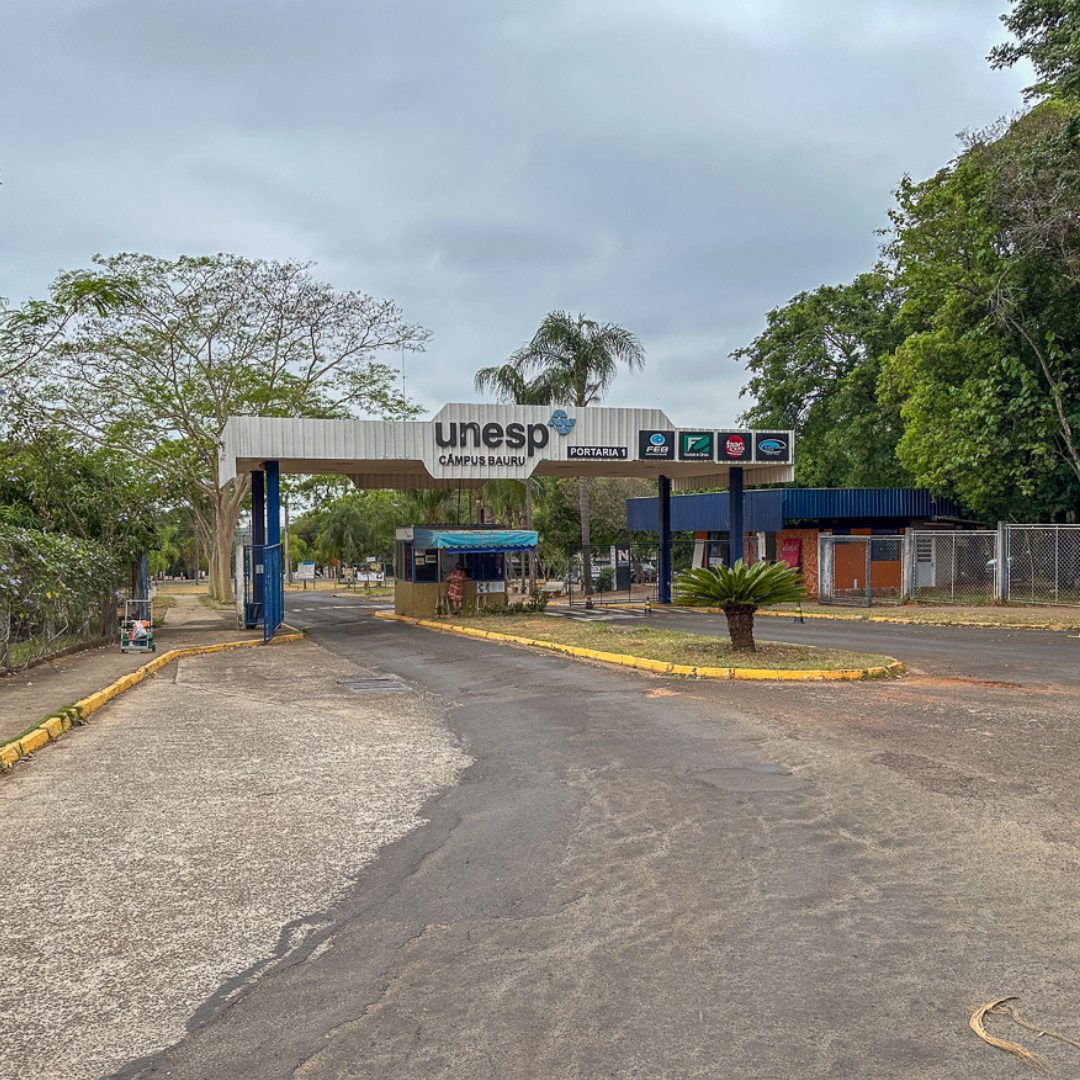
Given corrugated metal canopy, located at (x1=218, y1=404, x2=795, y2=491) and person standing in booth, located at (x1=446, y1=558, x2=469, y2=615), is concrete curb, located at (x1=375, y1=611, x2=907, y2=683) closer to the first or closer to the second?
corrugated metal canopy, located at (x1=218, y1=404, x2=795, y2=491)

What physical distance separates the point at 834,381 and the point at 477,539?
23220 mm

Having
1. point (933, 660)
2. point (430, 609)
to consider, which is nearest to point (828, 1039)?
point (933, 660)

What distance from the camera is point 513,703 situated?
12773mm

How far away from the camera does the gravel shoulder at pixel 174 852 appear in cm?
429

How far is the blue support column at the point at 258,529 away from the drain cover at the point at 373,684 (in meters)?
10.6

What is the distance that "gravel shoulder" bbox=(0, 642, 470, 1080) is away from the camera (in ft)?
14.1

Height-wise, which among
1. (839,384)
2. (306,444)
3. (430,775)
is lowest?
(430,775)

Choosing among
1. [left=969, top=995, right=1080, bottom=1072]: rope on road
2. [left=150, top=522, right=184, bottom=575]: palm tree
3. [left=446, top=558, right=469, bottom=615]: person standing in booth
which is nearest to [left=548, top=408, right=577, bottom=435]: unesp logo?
[left=446, top=558, right=469, bottom=615]: person standing in booth

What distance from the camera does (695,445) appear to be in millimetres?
29953

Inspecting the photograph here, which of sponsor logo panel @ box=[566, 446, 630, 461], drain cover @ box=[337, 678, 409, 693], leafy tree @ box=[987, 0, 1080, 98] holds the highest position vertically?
leafy tree @ box=[987, 0, 1080, 98]

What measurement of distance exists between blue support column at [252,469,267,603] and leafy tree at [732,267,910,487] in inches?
967

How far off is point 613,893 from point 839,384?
136 ft

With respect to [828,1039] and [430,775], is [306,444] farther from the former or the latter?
[828,1039]

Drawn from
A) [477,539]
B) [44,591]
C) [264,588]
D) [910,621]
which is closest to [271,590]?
[264,588]
